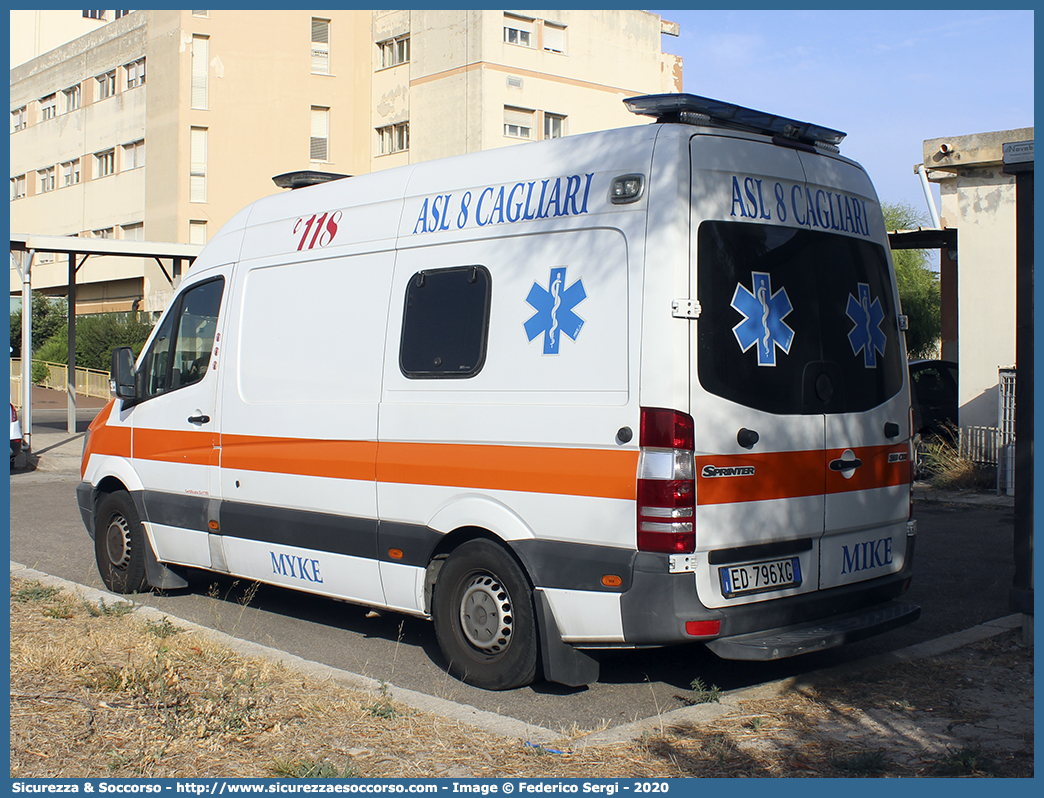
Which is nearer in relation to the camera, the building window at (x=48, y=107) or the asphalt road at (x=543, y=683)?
the asphalt road at (x=543, y=683)

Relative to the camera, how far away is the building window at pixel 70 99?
51156mm

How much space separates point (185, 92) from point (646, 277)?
4145 cm

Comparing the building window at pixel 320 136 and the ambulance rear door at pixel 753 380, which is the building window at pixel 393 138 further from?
the ambulance rear door at pixel 753 380

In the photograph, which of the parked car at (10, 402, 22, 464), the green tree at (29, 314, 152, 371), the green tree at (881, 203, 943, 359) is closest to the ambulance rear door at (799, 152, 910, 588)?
the parked car at (10, 402, 22, 464)

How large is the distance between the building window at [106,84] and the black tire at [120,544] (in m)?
44.9

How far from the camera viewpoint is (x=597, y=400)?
5.00 metres

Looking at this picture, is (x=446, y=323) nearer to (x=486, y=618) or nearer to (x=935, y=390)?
(x=486, y=618)

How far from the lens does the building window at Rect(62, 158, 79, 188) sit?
51094 millimetres

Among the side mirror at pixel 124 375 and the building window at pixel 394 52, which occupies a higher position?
the building window at pixel 394 52

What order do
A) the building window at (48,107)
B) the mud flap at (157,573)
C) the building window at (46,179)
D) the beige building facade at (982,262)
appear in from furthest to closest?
the building window at (46,179)
the building window at (48,107)
the beige building facade at (982,262)
the mud flap at (157,573)

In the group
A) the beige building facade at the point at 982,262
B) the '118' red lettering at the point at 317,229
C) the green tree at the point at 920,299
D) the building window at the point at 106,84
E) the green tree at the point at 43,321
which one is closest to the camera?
the '118' red lettering at the point at 317,229

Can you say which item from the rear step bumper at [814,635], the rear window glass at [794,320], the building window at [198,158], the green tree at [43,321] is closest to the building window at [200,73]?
the building window at [198,158]

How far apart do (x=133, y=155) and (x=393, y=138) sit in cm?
1190

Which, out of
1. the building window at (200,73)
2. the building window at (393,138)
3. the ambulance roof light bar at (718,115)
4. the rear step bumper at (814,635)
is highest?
the building window at (200,73)
